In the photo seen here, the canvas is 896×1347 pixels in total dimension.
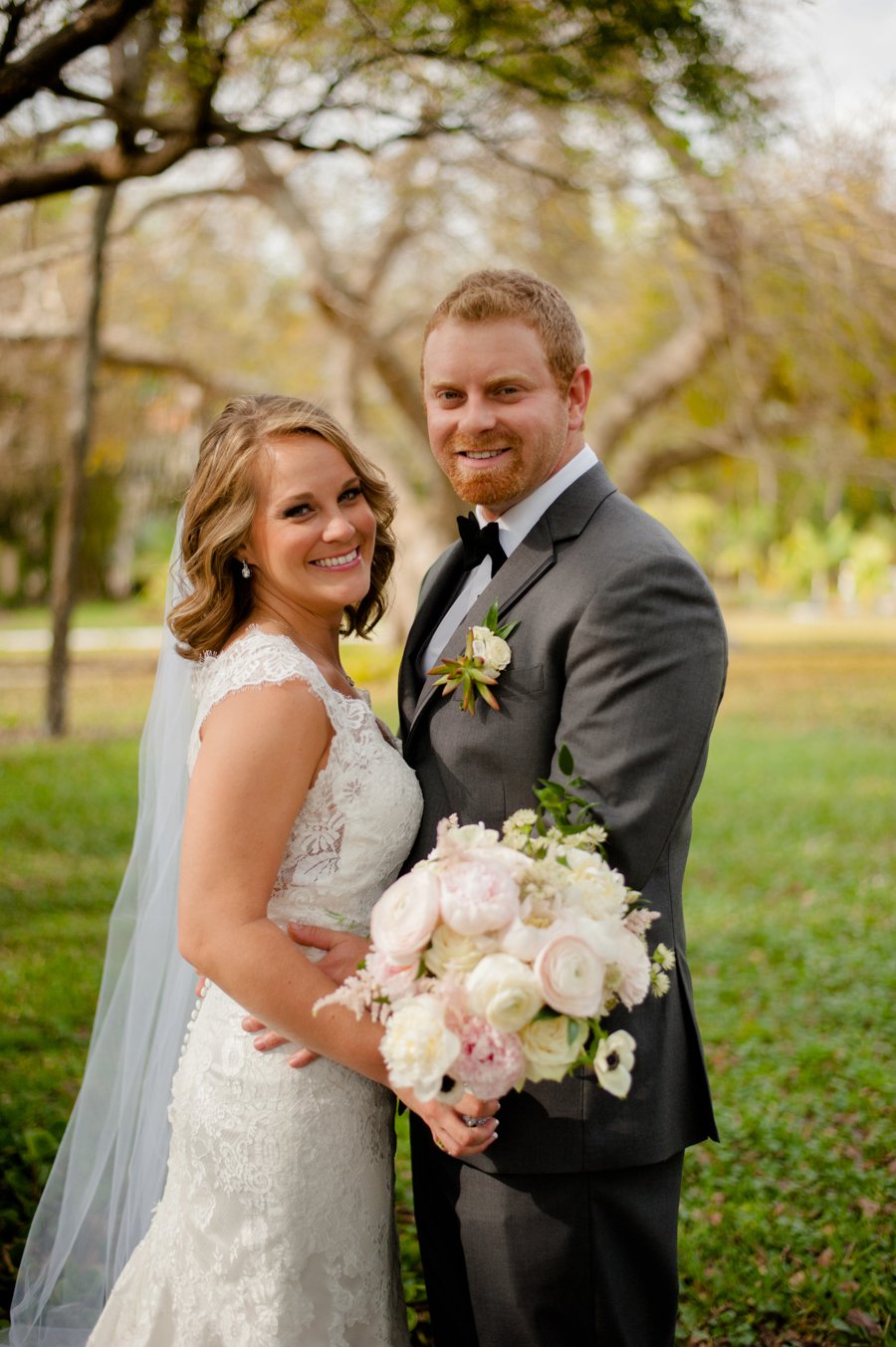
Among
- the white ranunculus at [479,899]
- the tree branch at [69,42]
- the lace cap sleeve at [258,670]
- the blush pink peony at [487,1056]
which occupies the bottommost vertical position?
the blush pink peony at [487,1056]

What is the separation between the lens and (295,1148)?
2564 millimetres

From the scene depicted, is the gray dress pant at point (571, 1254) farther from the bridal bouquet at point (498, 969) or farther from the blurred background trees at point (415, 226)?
the blurred background trees at point (415, 226)

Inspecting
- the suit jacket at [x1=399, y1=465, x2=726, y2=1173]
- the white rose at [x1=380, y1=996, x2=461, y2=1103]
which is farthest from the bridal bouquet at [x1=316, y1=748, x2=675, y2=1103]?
the suit jacket at [x1=399, y1=465, x2=726, y2=1173]

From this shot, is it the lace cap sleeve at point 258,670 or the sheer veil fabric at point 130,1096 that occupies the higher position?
the lace cap sleeve at point 258,670

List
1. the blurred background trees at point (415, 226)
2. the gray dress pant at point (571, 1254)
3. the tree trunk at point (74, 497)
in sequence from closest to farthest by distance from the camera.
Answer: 1. the gray dress pant at point (571, 1254)
2. the blurred background trees at point (415, 226)
3. the tree trunk at point (74, 497)

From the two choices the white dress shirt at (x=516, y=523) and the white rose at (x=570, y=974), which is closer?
the white rose at (x=570, y=974)

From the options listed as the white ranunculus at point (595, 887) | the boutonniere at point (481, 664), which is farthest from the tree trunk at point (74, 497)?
the white ranunculus at point (595, 887)

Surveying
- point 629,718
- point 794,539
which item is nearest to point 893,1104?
point 629,718

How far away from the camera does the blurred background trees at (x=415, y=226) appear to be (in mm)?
4754

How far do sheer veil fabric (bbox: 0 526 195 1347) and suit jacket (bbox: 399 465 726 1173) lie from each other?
900mm

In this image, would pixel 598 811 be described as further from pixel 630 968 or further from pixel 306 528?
pixel 306 528

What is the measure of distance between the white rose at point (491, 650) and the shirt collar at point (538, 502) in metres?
0.33

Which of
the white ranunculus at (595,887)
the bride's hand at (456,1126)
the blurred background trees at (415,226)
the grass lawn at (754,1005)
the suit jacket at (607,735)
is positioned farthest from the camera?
the blurred background trees at (415,226)

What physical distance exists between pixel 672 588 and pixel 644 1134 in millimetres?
1110
